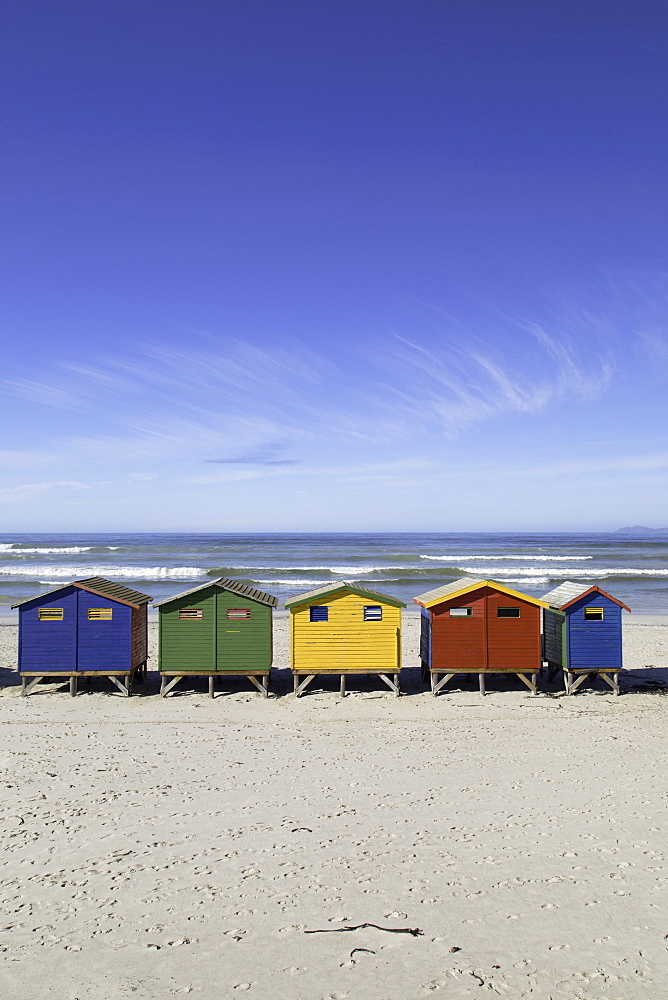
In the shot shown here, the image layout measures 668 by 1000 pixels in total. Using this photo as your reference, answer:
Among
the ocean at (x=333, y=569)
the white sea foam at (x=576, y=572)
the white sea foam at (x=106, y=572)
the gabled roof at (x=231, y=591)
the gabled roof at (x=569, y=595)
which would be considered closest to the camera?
the gabled roof at (x=231, y=591)

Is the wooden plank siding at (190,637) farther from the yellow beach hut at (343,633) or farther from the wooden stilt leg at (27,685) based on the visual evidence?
the wooden stilt leg at (27,685)

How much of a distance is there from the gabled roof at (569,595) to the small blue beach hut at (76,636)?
1048 cm

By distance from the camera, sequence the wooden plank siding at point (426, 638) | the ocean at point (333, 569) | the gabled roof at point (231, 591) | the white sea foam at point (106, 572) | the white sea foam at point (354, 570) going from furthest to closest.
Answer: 1. the white sea foam at point (354, 570)
2. the white sea foam at point (106, 572)
3. the ocean at point (333, 569)
4. the wooden plank siding at point (426, 638)
5. the gabled roof at point (231, 591)

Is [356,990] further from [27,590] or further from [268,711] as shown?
[27,590]

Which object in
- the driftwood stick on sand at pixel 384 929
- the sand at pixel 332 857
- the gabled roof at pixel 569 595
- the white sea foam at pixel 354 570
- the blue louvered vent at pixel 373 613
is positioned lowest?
the sand at pixel 332 857

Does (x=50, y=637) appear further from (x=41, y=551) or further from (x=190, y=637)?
(x=41, y=551)

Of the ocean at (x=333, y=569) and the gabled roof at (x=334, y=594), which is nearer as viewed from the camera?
the gabled roof at (x=334, y=594)

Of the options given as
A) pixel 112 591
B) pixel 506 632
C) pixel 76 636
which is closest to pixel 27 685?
pixel 76 636

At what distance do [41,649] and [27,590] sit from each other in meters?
24.7

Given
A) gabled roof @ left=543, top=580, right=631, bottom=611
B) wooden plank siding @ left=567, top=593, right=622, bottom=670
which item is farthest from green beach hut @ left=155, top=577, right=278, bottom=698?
wooden plank siding @ left=567, top=593, right=622, bottom=670

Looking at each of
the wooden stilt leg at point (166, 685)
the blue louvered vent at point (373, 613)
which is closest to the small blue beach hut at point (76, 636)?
the wooden stilt leg at point (166, 685)

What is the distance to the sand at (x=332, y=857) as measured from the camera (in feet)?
19.3

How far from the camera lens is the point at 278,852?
8.05 metres

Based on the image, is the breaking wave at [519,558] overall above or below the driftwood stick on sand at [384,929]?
above
